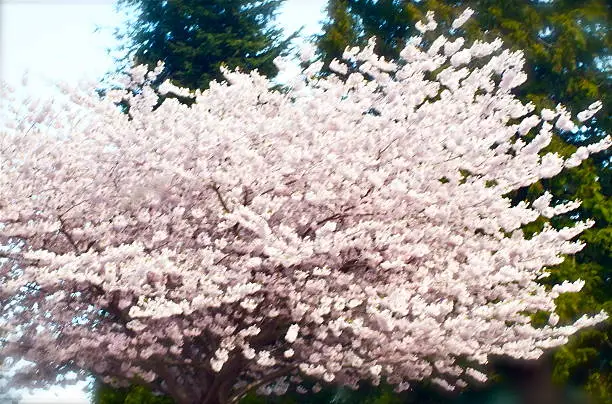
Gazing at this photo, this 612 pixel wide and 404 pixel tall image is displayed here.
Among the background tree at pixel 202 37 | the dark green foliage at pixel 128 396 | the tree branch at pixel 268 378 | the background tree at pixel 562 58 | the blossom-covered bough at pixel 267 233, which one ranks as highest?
the background tree at pixel 202 37

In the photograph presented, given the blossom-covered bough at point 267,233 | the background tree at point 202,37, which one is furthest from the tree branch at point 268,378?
the background tree at point 202,37

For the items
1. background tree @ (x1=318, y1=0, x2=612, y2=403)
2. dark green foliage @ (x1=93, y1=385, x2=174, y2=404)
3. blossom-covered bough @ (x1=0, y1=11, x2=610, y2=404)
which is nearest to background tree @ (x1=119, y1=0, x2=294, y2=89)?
background tree @ (x1=318, y1=0, x2=612, y2=403)

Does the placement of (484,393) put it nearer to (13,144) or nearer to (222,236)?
(222,236)

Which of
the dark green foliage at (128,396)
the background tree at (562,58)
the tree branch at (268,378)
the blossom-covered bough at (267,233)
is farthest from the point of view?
the background tree at (562,58)

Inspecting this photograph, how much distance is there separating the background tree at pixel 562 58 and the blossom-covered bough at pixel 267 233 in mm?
6028

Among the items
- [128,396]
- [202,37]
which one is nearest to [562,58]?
[202,37]

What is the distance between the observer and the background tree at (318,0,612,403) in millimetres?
15188

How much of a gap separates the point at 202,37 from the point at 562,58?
6943mm

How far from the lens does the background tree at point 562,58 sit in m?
15.2

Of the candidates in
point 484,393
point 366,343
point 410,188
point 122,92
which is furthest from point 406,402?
point 122,92

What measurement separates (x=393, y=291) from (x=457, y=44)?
287 centimetres

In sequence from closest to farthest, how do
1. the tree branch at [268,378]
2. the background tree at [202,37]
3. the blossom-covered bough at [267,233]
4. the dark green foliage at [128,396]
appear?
1. the blossom-covered bough at [267,233]
2. the tree branch at [268,378]
3. the dark green foliage at [128,396]
4. the background tree at [202,37]

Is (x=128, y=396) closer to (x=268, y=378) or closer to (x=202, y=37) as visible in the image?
(x=268, y=378)

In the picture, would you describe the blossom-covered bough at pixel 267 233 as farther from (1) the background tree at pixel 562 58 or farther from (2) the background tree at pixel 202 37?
(2) the background tree at pixel 202 37
